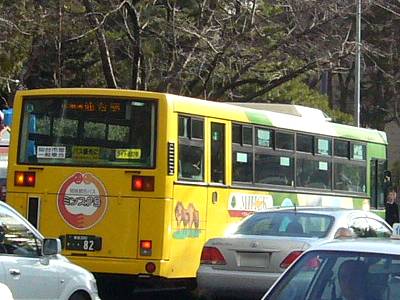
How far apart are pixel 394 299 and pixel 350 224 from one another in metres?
7.00

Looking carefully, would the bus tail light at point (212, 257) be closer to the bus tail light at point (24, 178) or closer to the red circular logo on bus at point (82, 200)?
the red circular logo on bus at point (82, 200)

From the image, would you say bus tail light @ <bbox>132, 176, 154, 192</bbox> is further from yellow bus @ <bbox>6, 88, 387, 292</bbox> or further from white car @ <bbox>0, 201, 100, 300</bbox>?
white car @ <bbox>0, 201, 100, 300</bbox>

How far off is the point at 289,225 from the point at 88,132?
10.4 ft

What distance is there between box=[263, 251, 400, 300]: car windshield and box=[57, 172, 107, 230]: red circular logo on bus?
7.46m

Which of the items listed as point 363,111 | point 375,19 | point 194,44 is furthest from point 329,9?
point 363,111

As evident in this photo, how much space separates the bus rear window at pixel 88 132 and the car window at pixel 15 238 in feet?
14.0

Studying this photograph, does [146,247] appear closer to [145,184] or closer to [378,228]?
[145,184]

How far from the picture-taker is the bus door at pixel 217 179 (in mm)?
14383

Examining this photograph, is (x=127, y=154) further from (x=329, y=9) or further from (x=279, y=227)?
(x=329, y=9)

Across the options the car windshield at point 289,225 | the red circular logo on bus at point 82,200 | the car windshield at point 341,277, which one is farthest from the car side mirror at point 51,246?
the red circular logo on bus at point 82,200

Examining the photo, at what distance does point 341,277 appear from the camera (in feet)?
20.8

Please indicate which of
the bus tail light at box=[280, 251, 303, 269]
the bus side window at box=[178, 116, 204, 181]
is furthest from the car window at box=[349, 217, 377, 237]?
the bus side window at box=[178, 116, 204, 181]

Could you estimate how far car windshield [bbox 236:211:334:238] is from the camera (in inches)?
505

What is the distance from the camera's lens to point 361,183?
62.8ft
